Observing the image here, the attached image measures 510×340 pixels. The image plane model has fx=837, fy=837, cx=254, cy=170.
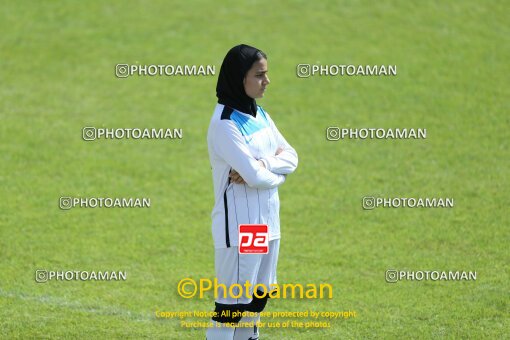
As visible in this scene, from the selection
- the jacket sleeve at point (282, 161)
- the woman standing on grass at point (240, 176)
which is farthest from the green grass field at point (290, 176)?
the jacket sleeve at point (282, 161)

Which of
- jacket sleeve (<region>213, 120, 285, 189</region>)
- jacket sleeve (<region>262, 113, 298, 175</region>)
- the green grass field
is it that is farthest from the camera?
the green grass field

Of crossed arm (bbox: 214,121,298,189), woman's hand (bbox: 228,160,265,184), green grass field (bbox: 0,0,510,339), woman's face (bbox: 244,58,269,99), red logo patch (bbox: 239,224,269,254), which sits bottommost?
green grass field (bbox: 0,0,510,339)

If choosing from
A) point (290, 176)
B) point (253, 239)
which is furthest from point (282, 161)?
point (290, 176)

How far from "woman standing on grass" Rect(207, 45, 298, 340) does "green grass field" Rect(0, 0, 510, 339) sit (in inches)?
58.9

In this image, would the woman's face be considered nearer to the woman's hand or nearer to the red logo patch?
the woman's hand

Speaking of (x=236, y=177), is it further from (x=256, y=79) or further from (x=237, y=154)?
(x=256, y=79)

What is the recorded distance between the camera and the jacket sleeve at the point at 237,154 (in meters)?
6.04

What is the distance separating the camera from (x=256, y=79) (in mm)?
6168

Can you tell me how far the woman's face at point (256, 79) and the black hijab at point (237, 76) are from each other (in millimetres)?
27

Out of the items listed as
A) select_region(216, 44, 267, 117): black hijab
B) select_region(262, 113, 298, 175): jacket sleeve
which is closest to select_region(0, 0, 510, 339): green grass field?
select_region(262, 113, 298, 175): jacket sleeve

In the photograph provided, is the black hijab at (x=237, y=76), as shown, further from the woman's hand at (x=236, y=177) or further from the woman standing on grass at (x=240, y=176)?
the woman's hand at (x=236, y=177)

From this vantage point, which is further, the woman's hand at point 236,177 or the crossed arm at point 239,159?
the woman's hand at point 236,177

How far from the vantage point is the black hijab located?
6.11 metres

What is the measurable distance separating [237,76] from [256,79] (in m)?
0.14
